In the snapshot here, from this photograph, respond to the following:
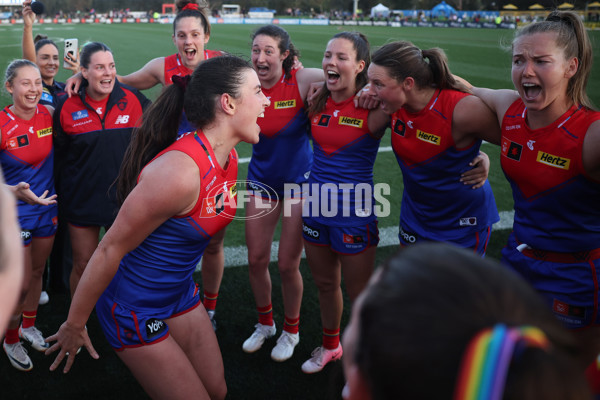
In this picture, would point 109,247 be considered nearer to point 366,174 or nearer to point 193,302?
point 193,302

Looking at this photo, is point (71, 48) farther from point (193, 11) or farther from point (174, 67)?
point (193, 11)

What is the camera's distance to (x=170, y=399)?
236 centimetres

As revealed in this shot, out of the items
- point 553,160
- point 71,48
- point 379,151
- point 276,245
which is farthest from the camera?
point 379,151

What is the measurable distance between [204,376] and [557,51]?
2371 millimetres

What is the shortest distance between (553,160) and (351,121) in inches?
50.7

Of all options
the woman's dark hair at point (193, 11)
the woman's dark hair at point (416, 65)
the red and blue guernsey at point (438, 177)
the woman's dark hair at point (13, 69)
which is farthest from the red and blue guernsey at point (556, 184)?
the woman's dark hair at point (13, 69)

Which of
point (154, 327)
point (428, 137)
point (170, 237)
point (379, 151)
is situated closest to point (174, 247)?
point (170, 237)

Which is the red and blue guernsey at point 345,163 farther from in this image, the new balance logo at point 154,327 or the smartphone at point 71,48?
the smartphone at point 71,48

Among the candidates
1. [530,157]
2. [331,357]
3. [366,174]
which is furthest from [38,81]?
[530,157]

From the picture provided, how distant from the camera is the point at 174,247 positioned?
2.41m

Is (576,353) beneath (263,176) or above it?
above

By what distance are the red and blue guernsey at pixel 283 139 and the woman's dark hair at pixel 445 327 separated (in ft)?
9.82

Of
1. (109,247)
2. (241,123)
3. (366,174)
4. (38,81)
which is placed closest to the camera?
(109,247)

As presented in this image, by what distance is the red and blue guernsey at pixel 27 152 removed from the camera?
11.7 ft
